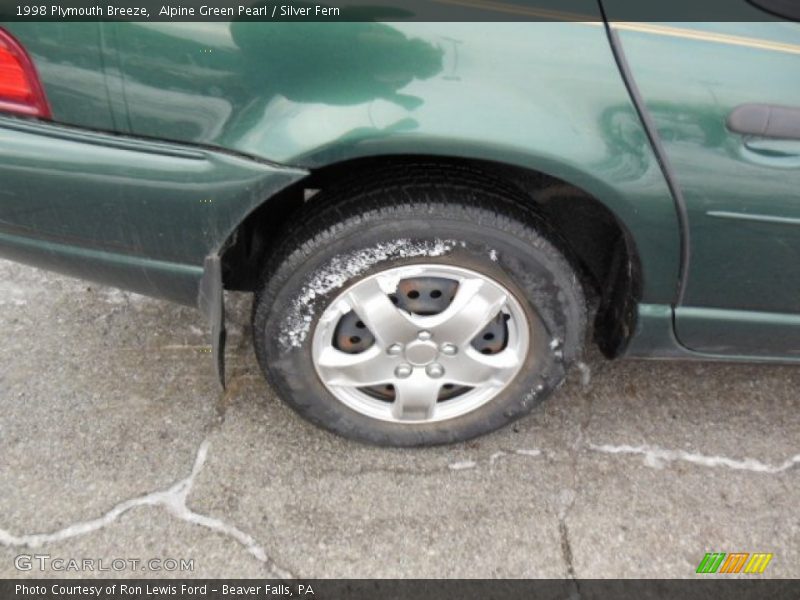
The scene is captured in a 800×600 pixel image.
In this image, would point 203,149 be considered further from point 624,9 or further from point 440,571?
point 440,571

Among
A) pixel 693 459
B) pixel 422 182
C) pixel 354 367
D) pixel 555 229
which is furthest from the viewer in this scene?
pixel 693 459

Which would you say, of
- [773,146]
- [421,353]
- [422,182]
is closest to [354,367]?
[421,353]

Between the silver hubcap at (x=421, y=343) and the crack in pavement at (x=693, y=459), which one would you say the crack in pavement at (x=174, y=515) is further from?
the crack in pavement at (x=693, y=459)

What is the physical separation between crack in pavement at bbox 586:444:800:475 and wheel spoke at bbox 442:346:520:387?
1.50ft

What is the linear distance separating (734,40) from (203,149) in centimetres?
116

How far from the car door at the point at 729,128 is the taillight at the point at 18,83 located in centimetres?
123

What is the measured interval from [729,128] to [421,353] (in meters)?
0.92

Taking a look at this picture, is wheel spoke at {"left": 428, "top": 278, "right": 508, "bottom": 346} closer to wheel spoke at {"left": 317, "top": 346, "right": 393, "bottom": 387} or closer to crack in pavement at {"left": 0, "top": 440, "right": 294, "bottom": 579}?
wheel spoke at {"left": 317, "top": 346, "right": 393, "bottom": 387}

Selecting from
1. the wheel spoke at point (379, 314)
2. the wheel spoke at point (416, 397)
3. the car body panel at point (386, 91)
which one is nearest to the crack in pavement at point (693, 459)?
the wheel spoke at point (416, 397)

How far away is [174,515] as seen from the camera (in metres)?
1.98

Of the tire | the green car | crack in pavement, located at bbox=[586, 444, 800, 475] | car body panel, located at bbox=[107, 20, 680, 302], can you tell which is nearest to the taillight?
the green car

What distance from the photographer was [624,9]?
152 cm

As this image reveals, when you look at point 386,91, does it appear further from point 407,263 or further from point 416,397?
point 416,397

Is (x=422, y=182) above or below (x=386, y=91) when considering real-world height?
below
